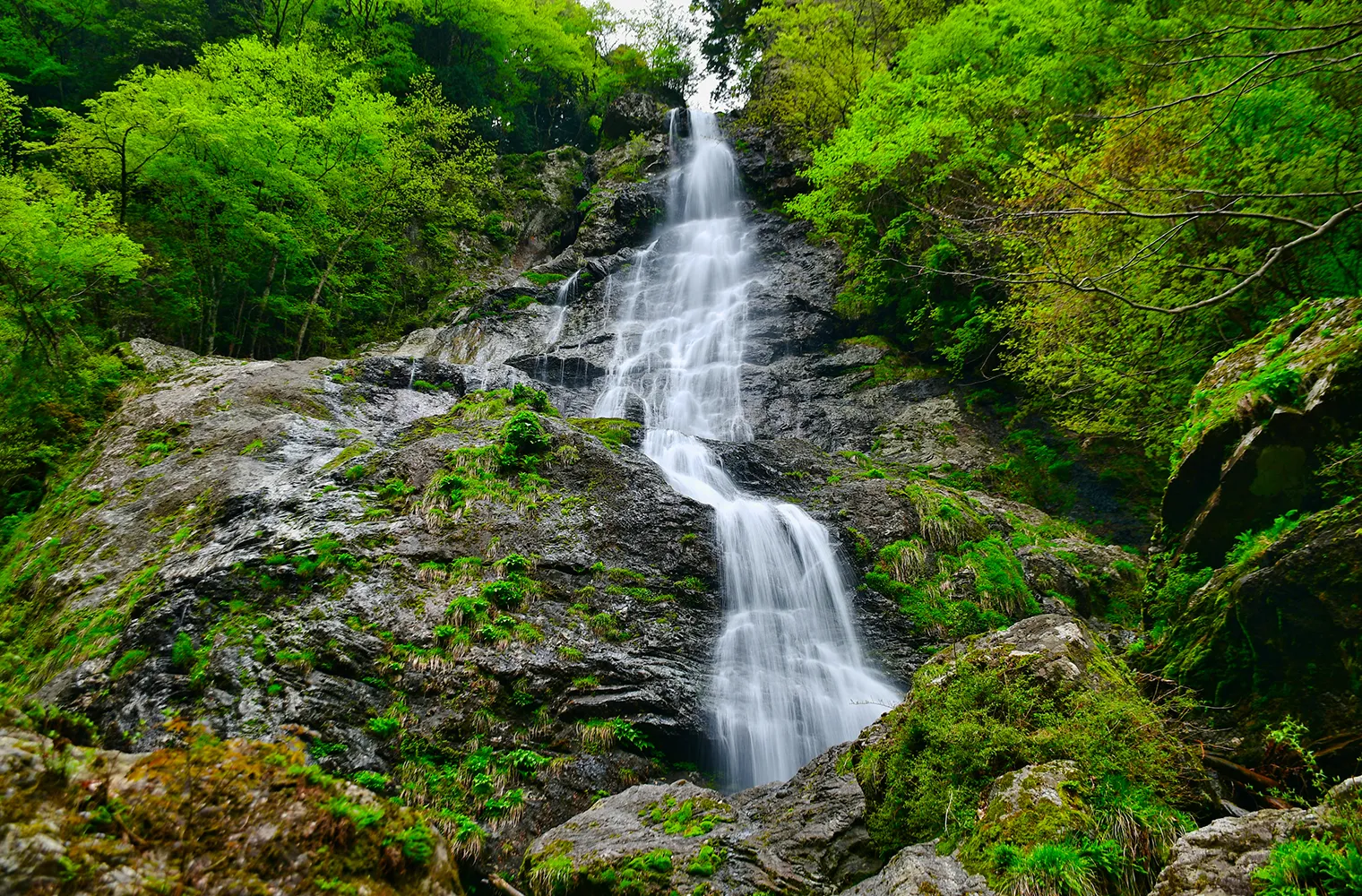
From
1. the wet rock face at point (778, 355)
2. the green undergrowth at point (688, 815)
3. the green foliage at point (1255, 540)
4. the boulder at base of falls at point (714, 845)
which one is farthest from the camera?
the wet rock face at point (778, 355)

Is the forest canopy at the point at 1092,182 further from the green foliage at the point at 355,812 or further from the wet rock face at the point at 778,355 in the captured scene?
the green foliage at the point at 355,812

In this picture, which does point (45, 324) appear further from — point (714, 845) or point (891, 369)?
point (891, 369)

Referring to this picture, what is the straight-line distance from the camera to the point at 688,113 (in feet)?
100

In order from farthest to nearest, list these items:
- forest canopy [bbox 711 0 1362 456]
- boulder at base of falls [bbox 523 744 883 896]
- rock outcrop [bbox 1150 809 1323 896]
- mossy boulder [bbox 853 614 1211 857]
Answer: forest canopy [bbox 711 0 1362 456] < boulder at base of falls [bbox 523 744 883 896] < mossy boulder [bbox 853 614 1211 857] < rock outcrop [bbox 1150 809 1323 896]

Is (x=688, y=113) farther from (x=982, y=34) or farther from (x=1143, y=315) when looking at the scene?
(x=1143, y=315)

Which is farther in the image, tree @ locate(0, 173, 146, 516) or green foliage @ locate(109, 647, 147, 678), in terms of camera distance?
tree @ locate(0, 173, 146, 516)

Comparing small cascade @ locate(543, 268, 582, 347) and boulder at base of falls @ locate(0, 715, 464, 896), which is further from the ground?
small cascade @ locate(543, 268, 582, 347)

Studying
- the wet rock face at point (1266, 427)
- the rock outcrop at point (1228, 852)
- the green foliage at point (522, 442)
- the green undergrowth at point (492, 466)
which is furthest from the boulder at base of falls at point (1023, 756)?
the green foliage at point (522, 442)

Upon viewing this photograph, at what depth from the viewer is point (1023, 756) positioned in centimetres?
370

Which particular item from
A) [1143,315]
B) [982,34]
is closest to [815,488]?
[1143,315]

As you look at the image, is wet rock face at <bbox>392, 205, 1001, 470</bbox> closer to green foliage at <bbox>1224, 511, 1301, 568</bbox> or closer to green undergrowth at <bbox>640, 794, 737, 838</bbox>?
green foliage at <bbox>1224, 511, 1301, 568</bbox>

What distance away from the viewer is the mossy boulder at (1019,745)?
3.27 m

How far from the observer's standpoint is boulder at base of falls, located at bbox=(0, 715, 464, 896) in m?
1.71

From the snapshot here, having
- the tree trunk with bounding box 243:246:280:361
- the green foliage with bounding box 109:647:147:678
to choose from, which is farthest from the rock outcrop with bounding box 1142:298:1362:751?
the tree trunk with bounding box 243:246:280:361
